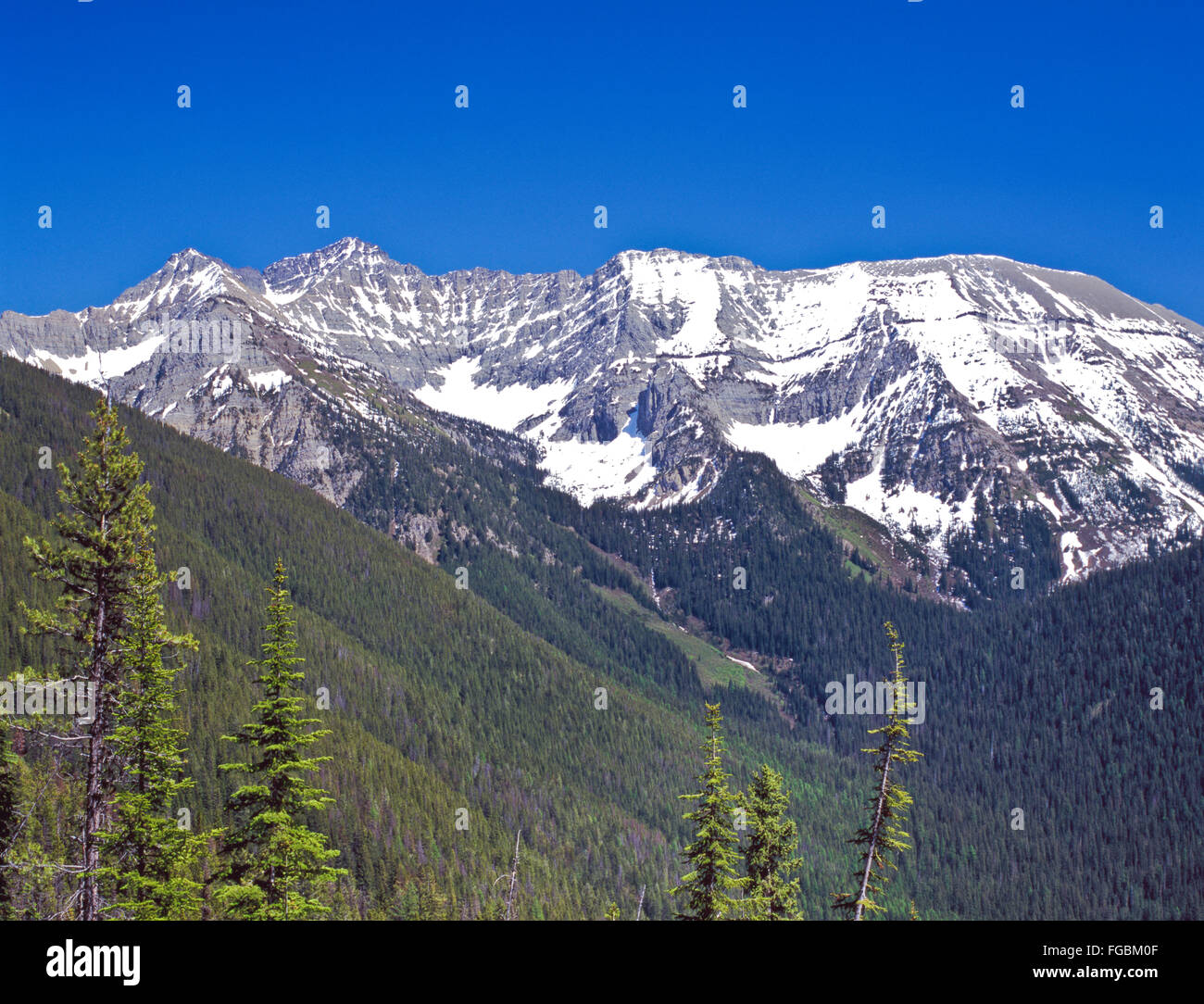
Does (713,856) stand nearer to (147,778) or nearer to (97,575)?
(147,778)

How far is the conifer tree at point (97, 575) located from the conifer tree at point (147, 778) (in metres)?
0.41

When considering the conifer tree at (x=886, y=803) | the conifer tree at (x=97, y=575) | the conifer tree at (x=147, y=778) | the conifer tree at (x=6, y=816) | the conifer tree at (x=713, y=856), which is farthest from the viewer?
the conifer tree at (x=713, y=856)

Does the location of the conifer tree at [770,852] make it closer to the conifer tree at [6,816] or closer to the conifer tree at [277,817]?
the conifer tree at [277,817]

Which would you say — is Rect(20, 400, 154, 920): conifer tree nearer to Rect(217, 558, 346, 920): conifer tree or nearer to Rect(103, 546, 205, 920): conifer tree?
Rect(103, 546, 205, 920): conifer tree

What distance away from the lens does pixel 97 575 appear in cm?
2969

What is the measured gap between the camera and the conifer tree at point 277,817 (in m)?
31.6

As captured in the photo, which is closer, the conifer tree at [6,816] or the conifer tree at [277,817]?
the conifer tree at [277,817]

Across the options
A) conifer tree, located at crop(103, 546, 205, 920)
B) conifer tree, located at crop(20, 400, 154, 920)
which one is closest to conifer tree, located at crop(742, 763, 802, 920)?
conifer tree, located at crop(103, 546, 205, 920)

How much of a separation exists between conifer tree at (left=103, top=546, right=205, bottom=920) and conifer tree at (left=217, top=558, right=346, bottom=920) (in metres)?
1.61

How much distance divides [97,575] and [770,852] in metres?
31.3

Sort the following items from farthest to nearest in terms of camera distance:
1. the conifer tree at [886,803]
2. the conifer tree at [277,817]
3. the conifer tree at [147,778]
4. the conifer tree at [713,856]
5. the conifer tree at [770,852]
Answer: the conifer tree at [770,852] < the conifer tree at [713,856] < the conifer tree at [886,803] < the conifer tree at [277,817] < the conifer tree at [147,778]

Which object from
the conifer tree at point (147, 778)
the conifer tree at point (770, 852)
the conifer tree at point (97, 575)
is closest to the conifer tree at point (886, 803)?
the conifer tree at point (770, 852)
